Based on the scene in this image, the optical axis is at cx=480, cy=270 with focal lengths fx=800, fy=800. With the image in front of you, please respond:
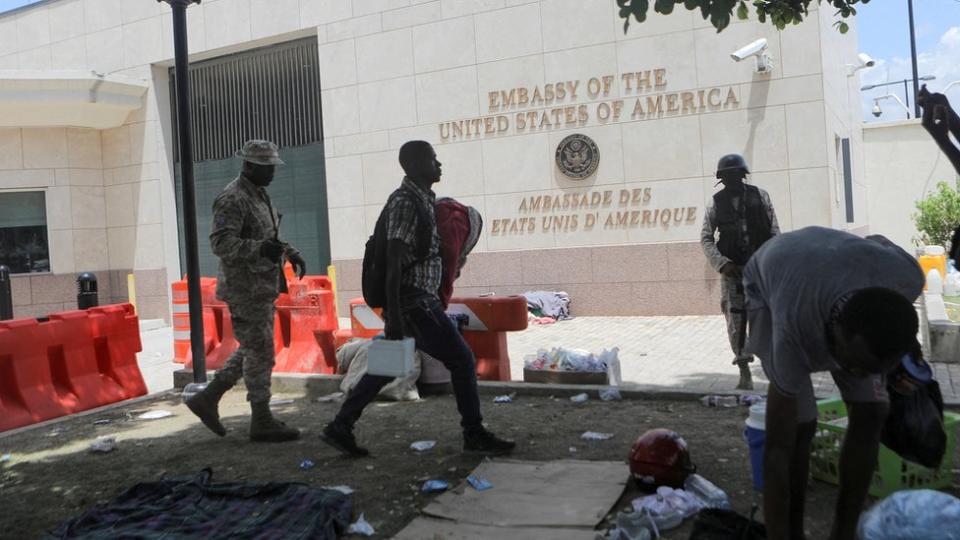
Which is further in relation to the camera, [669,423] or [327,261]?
[327,261]

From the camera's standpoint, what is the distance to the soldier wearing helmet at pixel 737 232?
6180 mm

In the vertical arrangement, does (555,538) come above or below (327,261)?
below

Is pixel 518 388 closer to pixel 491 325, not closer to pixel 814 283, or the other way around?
pixel 491 325

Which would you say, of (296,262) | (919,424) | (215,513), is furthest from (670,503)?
(296,262)

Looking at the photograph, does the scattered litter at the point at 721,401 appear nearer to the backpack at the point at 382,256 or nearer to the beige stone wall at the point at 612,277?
the backpack at the point at 382,256

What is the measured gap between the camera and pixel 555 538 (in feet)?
11.6

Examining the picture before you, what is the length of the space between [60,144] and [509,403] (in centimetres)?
1402

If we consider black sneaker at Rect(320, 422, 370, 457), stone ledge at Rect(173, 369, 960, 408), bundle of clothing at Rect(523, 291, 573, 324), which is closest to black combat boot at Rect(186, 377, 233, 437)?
black sneaker at Rect(320, 422, 370, 457)

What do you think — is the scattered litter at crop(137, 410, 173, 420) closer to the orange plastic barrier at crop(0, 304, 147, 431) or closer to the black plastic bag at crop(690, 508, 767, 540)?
the orange plastic barrier at crop(0, 304, 147, 431)

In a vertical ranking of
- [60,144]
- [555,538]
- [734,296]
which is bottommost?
[555,538]

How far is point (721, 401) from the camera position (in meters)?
5.88

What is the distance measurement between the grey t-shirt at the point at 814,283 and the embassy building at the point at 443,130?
9348 mm

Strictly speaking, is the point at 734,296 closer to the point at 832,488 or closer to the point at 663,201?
the point at 832,488

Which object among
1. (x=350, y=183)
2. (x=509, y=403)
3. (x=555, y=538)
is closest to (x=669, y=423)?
(x=509, y=403)
